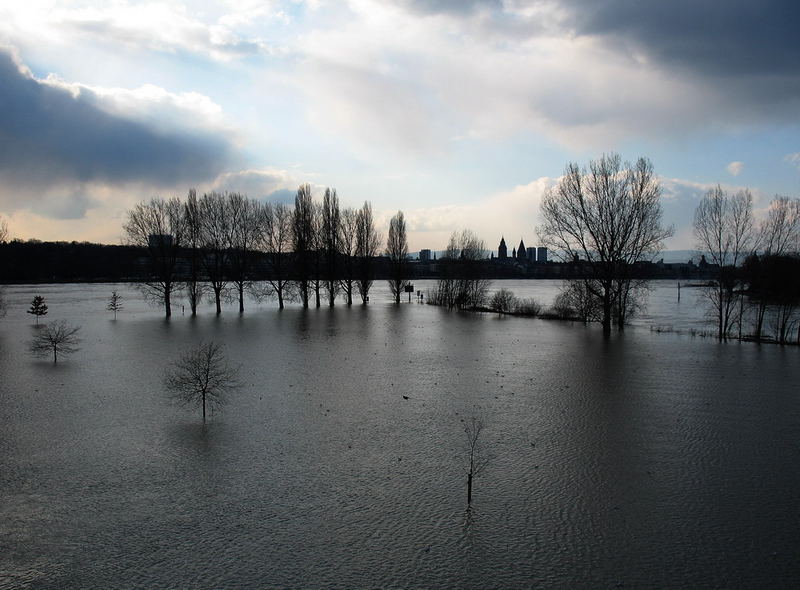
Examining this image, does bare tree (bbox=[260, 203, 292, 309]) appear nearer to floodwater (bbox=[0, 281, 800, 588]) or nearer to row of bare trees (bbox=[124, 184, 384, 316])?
row of bare trees (bbox=[124, 184, 384, 316])

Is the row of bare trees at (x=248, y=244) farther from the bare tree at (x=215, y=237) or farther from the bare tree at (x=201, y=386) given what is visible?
the bare tree at (x=201, y=386)

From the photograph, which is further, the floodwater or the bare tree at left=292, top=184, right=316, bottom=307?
the bare tree at left=292, top=184, right=316, bottom=307

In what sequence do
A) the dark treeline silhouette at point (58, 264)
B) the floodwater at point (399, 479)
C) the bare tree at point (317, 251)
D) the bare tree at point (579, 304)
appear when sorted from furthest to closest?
the dark treeline silhouette at point (58, 264)
the bare tree at point (317, 251)
the bare tree at point (579, 304)
the floodwater at point (399, 479)

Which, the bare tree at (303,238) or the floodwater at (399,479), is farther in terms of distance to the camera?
the bare tree at (303,238)

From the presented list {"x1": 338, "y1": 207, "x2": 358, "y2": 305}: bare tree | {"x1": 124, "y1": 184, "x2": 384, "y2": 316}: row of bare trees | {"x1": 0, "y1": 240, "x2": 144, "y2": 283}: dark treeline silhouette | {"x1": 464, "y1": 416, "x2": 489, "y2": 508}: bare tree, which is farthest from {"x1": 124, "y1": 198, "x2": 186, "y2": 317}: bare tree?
{"x1": 0, "y1": 240, "x2": 144, "y2": 283}: dark treeline silhouette

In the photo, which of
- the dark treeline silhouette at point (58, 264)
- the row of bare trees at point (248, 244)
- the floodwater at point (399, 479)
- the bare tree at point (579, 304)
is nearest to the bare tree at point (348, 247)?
the row of bare trees at point (248, 244)

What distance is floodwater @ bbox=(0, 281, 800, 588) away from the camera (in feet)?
21.2

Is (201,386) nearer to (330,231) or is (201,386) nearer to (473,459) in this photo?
(473,459)

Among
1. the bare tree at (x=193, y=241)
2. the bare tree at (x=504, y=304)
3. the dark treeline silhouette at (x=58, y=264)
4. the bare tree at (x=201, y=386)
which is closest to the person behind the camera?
the bare tree at (x=201, y=386)

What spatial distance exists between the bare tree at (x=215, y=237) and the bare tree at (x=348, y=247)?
1271 centimetres

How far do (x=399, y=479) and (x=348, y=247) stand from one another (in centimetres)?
4760

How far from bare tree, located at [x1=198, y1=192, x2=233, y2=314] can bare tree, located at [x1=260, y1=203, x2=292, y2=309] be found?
159 inches

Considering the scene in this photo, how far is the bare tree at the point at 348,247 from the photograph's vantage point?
181ft

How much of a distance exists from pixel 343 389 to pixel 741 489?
10.2m
